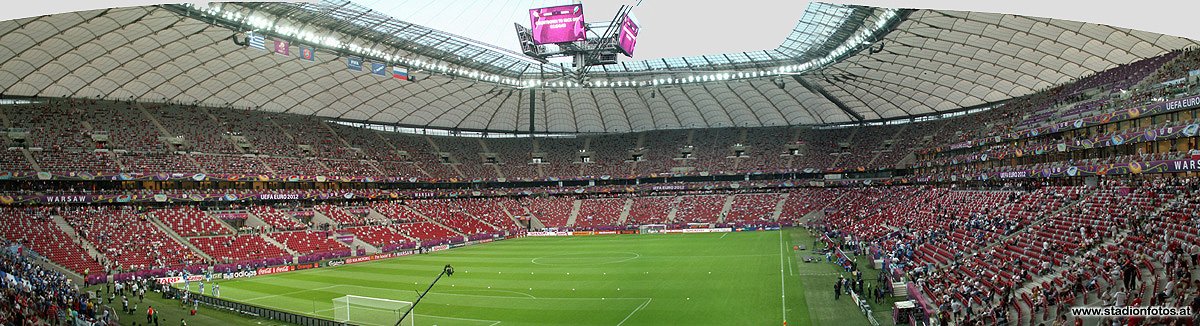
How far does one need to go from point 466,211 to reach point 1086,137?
186 feet

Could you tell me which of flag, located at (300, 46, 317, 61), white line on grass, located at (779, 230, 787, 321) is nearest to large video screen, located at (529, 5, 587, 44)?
white line on grass, located at (779, 230, 787, 321)

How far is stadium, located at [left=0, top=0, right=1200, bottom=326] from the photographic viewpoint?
99.9 feet

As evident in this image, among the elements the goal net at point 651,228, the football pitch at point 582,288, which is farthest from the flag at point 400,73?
the goal net at point 651,228

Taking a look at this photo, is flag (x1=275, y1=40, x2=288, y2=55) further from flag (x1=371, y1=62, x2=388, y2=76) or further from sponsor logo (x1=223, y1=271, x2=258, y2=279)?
sponsor logo (x1=223, y1=271, x2=258, y2=279)

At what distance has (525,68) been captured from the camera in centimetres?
7156

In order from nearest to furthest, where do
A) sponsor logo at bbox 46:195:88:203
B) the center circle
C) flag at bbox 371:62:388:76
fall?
the center circle, flag at bbox 371:62:388:76, sponsor logo at bbox 46:195:88:203

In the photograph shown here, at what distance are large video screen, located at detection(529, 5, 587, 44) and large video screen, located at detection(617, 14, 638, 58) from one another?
2.25m

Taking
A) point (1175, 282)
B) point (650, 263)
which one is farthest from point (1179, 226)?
point (650, 263)

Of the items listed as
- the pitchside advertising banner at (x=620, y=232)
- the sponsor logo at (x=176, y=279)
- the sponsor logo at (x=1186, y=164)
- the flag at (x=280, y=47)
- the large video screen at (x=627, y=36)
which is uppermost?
the large video screen at (x=627, y=36)

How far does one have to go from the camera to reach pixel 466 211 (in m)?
80.2

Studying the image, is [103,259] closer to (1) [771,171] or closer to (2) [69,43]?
(2) [69,43]

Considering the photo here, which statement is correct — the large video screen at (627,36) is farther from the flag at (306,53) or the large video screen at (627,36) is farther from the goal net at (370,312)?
the flag at (306,53)

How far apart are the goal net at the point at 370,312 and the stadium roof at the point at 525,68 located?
758 inches

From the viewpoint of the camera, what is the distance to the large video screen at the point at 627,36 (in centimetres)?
3800
